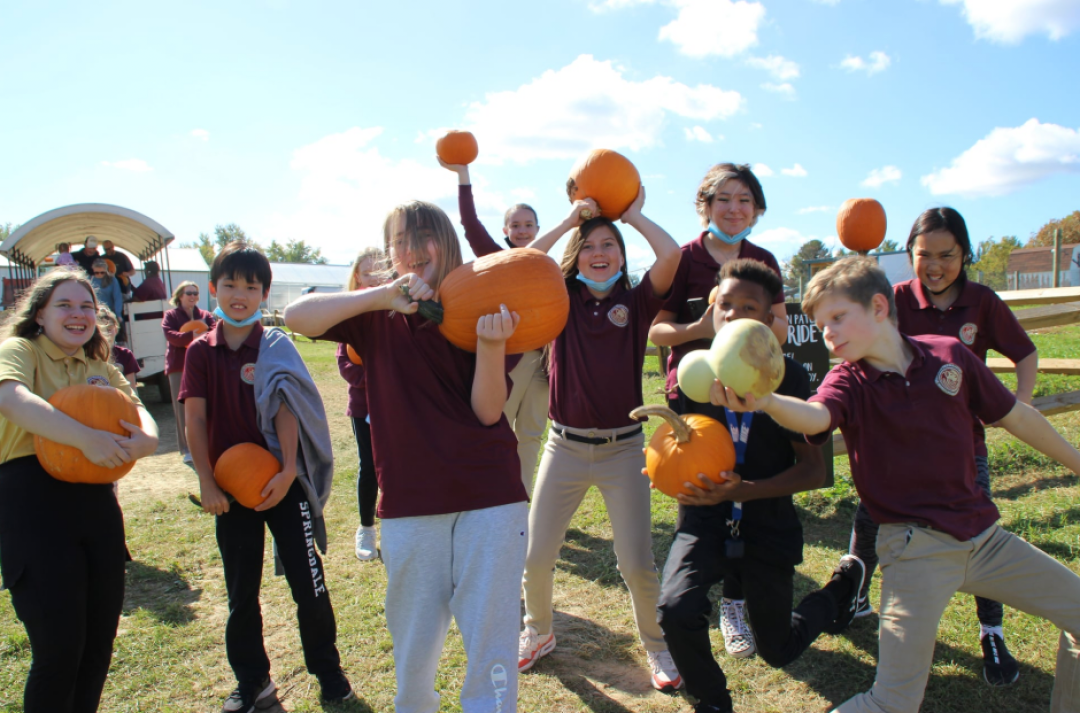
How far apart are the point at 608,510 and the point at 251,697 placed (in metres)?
2.19

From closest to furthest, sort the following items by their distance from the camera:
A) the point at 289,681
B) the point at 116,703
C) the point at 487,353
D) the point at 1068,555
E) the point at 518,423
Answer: the point at 487,353
the point at 116,703
the point at 289,681
the point at 1068,555
the point at 518,423

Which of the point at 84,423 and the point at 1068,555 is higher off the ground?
the point at 84,423

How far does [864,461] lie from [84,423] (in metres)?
3.57

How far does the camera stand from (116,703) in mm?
3562

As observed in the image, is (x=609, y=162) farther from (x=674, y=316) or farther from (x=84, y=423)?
(x=84, y=423)

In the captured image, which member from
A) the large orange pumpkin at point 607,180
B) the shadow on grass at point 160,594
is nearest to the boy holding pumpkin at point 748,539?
the large orange pumpkin at point 607,180

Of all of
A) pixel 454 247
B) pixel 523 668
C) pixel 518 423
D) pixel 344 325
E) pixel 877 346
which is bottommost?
pixel 523 668

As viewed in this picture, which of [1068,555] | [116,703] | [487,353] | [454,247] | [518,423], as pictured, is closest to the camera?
[487,353]

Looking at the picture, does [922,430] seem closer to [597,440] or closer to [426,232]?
[597,440]

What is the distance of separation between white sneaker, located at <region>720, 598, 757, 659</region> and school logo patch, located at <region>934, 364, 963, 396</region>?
1826 mm

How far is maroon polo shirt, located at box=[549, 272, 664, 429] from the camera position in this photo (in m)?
3.77

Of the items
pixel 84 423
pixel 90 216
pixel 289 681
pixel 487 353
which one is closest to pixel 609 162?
pixel 487 353

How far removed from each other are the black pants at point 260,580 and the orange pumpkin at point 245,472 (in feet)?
0.62

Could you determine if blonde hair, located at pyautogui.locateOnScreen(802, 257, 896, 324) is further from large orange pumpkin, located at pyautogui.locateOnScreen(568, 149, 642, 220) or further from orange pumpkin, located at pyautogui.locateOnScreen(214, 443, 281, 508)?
orange pumpkin, located at pyautogui.locateOnScreen(214, 443, 281, 508)
